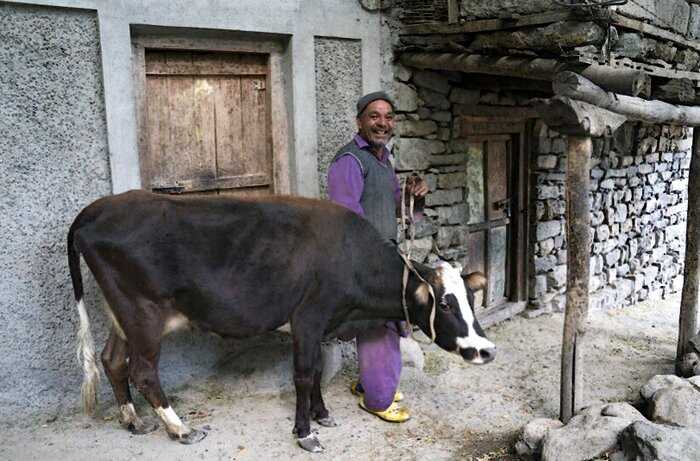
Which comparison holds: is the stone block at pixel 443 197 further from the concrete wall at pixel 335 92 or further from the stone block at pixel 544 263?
the stone block at pixel 544 263

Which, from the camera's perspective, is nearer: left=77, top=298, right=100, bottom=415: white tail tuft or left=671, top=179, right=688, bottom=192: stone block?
left=77, top=298, right=100, bottom=415: white tail tuft

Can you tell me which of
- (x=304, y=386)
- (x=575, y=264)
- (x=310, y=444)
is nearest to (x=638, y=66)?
(x=575, y=264)

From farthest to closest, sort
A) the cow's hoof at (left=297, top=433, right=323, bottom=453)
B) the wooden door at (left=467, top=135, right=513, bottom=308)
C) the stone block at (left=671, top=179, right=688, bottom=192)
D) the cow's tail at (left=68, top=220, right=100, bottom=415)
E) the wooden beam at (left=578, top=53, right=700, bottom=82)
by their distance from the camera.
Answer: the stone block at (left=671, top=179, right=688, bottom=192), the wooden door at (left=467, top=135, right=513, bottom=308), the wooden beam at (left=578, top=53, right=700, bottom=82), the cow's hoof at (left=297, top=433, right=323, bottom=453), the cow's tail at (left=68, top=220, right=100, bottom=415)

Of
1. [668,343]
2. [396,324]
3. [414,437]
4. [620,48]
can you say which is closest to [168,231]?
[396,324]

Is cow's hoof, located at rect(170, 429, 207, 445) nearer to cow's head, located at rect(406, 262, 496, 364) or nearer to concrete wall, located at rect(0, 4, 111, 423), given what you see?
concrete wall, located at rect(0, 4, 111, 423)

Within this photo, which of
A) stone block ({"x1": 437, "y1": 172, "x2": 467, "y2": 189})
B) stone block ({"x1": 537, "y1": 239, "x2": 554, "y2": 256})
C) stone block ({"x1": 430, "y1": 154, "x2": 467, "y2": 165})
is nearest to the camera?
stone block ({"x1": 430, "y1": 154, "x2": 467, "y2": 165})

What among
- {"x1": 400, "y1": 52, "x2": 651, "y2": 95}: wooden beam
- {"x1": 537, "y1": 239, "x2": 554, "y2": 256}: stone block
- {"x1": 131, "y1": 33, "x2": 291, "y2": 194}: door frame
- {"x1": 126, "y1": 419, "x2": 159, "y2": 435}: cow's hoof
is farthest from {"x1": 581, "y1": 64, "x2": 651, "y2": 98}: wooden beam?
{"x1": 126, "y1": 419, "x2": 159, "y2": 435}: cow's hoof

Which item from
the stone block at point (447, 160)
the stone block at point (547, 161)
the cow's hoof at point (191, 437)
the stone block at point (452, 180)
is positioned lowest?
the cow's hoof at point (191, 437)

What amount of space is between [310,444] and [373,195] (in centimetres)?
152

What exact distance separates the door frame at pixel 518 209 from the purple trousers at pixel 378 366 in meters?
2.35

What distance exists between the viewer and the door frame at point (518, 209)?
5.88 m

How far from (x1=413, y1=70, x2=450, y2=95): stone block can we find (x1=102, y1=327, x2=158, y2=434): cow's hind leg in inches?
120

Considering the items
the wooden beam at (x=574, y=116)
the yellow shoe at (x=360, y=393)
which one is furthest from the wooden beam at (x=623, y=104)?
the yellow shoe at (x=360, y=393)

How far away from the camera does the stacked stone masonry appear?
16.4 ft
